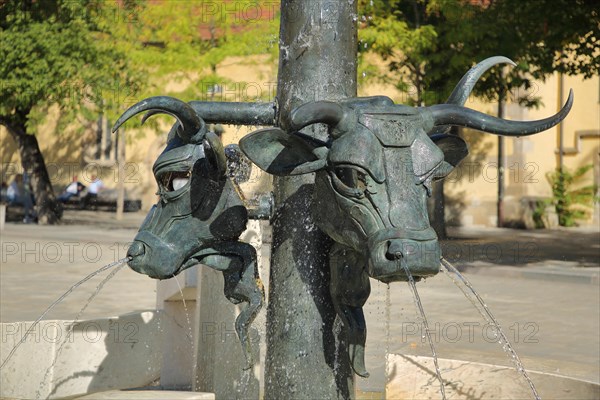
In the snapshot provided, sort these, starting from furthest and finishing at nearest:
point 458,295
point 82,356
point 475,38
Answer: point 475,38 < point 458,295 < point 82,356

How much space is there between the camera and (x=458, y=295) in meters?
13.4

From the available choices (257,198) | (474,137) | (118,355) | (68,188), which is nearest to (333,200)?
(257,198)

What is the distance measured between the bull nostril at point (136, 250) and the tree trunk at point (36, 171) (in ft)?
74.6

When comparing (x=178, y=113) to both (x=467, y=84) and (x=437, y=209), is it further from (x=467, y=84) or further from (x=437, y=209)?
(x=437, y=209)

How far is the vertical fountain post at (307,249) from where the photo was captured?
2.94 meters

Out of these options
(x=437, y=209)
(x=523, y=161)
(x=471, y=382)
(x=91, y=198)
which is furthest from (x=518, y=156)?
(x=471, y=382)

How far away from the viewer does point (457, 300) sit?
1287 cm

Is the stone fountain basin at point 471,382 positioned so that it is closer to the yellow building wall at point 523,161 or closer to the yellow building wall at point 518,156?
the yellow building wall at point 518,156

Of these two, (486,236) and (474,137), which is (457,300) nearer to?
(486,236)

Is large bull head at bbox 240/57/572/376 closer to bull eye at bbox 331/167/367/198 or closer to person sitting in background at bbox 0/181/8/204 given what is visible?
bull eye at bbox 331/167/367/198

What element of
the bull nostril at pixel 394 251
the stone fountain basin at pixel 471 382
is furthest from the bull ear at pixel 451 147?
the stone fountain basin at pixel 471 382

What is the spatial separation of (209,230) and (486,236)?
842 inches

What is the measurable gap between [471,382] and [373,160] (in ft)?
10.5

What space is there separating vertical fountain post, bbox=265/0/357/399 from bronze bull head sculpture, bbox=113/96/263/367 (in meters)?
0.11
